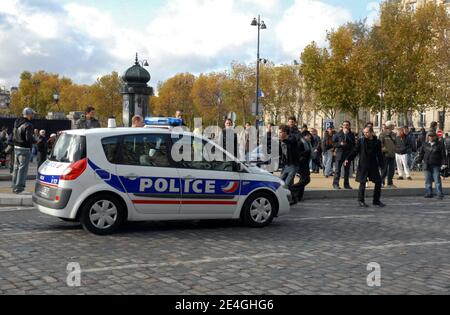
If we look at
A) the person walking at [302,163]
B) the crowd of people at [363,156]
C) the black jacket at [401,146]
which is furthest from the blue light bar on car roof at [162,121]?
the black jacket at [401,146]

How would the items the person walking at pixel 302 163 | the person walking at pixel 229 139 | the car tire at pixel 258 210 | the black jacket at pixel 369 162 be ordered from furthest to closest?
the person walking at pixel 229 139, the person walking at pixel 302 163, the black jacket at pixel 369 162, the car tire at pixel 258 210

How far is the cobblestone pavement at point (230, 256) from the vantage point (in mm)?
5996

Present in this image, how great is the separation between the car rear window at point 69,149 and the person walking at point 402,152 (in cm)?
1232

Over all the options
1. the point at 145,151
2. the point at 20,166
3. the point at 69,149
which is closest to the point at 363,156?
the point at 145,151

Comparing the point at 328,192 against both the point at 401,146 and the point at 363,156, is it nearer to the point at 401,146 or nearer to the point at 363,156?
the point at 363,156

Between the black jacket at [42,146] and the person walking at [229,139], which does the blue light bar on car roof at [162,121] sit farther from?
the black jacket at [42,146]

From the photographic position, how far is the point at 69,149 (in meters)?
8.82

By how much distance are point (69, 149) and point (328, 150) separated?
1159 cm

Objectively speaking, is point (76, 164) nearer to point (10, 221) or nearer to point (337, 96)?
point (10, 221)

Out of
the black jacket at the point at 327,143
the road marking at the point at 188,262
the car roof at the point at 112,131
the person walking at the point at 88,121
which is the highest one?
the person walking at the point at 88,121

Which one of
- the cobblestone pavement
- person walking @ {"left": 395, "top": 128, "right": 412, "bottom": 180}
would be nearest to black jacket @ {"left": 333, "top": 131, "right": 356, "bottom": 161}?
person walking @ {"left": 395, "top": 128, "right": 412, "bottom": 180}

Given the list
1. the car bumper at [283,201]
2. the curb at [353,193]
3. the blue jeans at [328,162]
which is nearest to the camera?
the car bumper at [283,201]

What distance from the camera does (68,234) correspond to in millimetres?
8773

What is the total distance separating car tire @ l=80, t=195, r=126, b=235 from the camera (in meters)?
8.59
